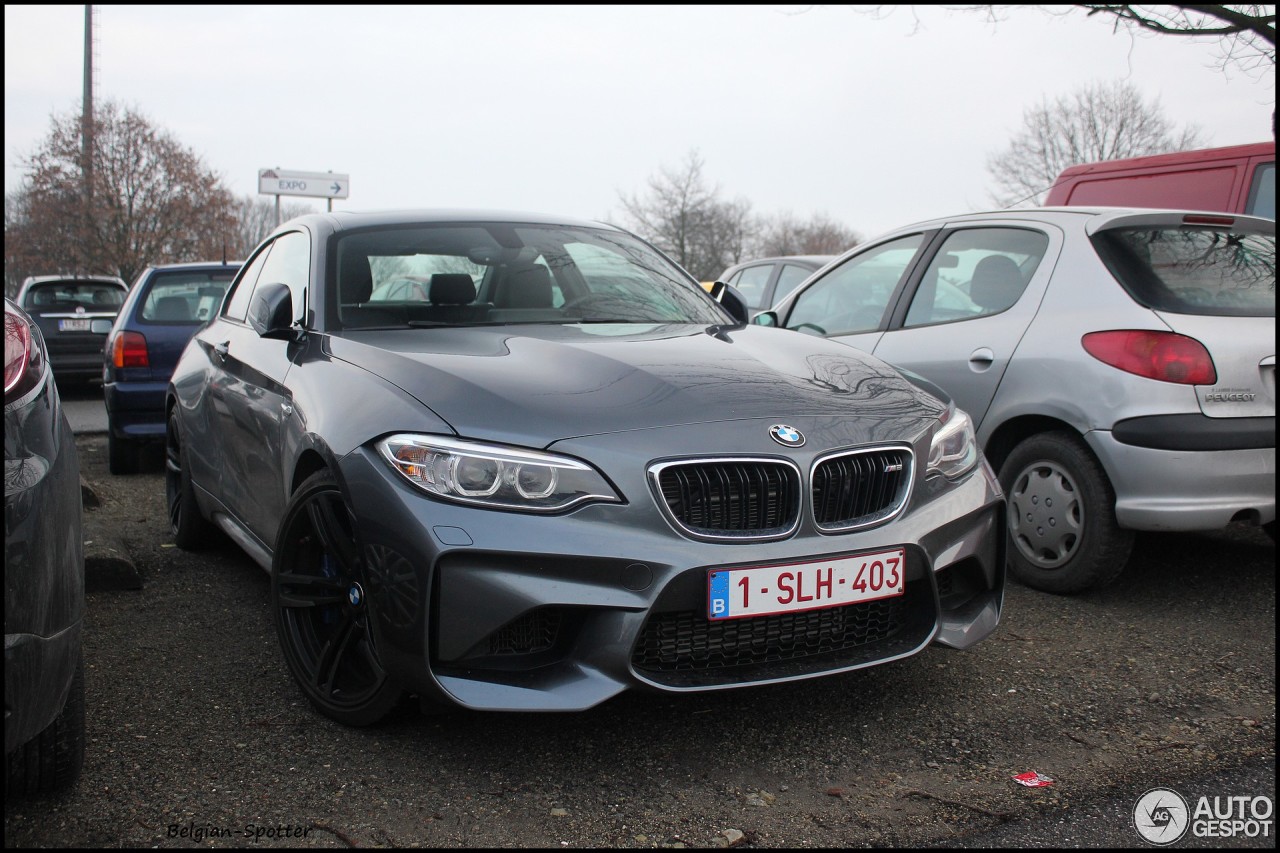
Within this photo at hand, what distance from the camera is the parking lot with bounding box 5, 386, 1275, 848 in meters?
2.49

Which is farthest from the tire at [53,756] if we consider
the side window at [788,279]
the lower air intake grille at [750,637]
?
the side window at [788,279]

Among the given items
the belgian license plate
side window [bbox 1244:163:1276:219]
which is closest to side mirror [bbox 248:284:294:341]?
the belgian license plate

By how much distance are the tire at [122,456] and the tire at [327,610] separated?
4695 millimetres

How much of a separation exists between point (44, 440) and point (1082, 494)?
344 cm

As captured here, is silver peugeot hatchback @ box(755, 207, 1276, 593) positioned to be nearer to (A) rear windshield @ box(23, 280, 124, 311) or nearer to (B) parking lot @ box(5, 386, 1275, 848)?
(B) parking lot @ box(5, 386, 1275, 848)

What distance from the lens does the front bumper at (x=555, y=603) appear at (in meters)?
2.61

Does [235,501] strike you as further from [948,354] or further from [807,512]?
[948,354]

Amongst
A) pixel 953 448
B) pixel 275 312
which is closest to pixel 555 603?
pixel 953 448

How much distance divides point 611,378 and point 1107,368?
2110mm

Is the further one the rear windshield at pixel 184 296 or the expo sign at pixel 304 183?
the expo sign at pixel 304 183

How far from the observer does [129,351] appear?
7.33 meters

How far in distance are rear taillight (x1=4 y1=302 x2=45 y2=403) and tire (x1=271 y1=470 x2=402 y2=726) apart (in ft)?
2.59

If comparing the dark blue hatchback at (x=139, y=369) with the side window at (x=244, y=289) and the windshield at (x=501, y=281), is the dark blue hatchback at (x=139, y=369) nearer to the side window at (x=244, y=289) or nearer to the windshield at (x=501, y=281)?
the side window at (x=244, y=289)

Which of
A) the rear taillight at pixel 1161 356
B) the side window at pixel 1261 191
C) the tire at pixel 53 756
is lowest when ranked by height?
the tire at pixel 53 756
